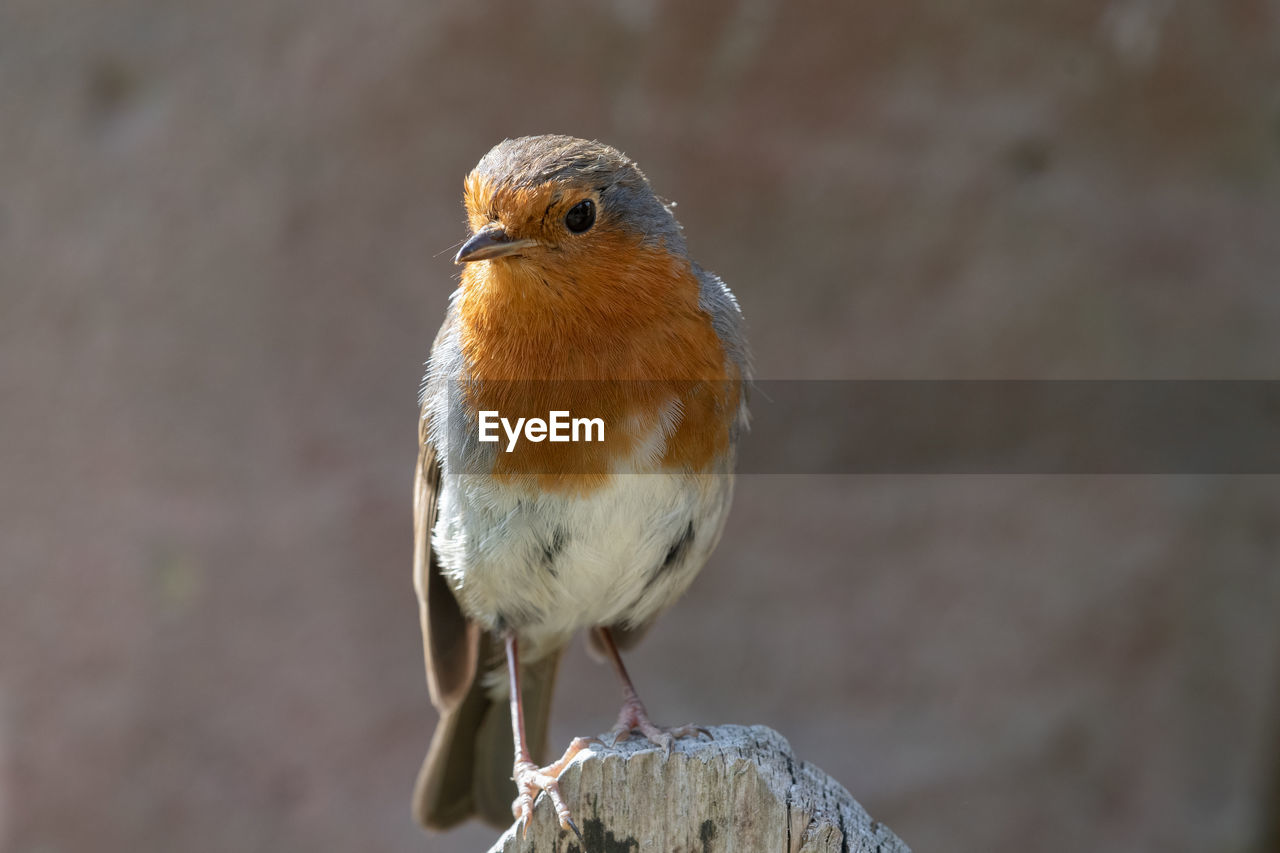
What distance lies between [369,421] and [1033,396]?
107 inches

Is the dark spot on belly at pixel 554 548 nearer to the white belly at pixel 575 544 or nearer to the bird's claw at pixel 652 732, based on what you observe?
the white belly at pixel 575 544

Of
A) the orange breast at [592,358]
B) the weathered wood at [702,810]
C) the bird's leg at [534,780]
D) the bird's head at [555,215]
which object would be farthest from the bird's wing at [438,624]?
the weathered wood at [702,810]

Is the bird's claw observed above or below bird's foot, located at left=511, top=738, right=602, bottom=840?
above

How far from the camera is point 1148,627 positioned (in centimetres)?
500

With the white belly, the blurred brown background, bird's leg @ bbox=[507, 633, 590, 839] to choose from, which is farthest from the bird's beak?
the blurred brown background

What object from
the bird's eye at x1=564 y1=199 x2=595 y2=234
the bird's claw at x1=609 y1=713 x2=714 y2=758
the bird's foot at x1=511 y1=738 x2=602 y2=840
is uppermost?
the bird's eye at x1=564 y1=199 x2=595 y2=234

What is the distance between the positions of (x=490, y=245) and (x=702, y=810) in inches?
46.4

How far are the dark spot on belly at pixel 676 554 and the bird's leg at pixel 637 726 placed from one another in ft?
0.94

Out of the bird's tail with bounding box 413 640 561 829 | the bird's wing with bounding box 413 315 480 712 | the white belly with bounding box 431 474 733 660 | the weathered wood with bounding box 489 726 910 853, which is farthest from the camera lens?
the bird's tail with bounding box 413 640 561 829

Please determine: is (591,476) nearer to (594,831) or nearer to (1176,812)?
(594,831)

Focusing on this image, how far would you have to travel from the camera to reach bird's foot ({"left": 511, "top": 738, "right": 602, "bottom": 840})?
2.18m

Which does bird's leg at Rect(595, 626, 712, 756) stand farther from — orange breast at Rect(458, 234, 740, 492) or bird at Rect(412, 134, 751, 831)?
orange breast at Rect(458, 234, 740, 492)

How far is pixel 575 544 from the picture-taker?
2711mm

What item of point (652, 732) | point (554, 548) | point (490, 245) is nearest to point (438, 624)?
point (554, 548)
